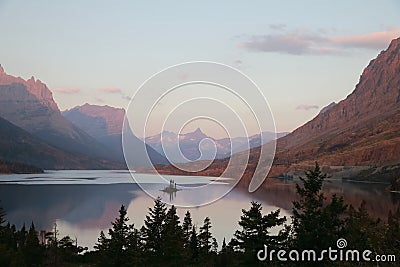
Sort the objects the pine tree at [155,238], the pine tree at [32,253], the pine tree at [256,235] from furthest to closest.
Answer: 1. the pine tree at [32,253]
2. the pine tree at [155,238]
3. the pine tree at [256,235]

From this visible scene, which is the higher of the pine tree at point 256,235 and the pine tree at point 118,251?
the pine tree at point 256,235

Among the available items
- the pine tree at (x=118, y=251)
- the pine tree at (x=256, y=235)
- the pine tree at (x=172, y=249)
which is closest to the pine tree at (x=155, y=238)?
the pine tree at (x=172, y=249)

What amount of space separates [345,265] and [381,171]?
6206 inches

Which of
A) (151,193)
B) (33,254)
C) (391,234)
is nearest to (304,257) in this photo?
(391,234)

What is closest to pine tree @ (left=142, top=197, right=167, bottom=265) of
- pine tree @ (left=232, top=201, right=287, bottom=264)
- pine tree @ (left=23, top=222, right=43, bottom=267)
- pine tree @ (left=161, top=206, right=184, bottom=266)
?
pine tree @ (left=161, top=206, right=184, bottom=266)

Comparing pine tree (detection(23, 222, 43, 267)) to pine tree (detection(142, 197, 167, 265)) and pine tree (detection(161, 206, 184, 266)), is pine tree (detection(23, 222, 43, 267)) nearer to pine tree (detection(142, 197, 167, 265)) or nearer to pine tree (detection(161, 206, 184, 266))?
pine tree (detection(142, 197, 167, 265))

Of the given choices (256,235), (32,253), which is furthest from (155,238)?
(32,253)

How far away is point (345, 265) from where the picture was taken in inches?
649

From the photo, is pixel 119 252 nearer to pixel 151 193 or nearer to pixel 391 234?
pixel 391 234

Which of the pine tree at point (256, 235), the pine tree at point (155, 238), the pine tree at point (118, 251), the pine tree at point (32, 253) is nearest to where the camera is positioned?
Answer: the pine tree at point (256, 235)

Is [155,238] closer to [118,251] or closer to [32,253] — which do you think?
[118,251]

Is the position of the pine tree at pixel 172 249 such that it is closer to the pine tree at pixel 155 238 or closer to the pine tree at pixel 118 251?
the pine tree at pixel 155 238

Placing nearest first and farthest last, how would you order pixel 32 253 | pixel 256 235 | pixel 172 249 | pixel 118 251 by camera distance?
1. pixel 256 235
2. pixel 172 249
3. pixel 118 251
4. pixel 32 253

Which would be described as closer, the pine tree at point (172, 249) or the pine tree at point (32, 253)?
the pine tree at point (172, 249)
